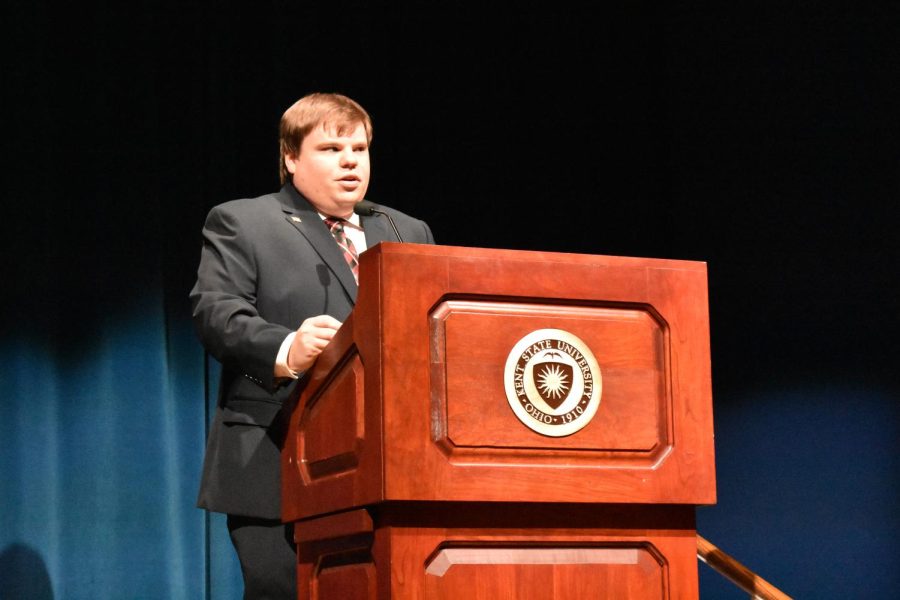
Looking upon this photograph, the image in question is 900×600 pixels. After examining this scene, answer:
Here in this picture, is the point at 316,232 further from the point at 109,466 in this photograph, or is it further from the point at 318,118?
the point at 109,466

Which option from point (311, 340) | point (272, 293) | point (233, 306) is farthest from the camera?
point (272, 293)

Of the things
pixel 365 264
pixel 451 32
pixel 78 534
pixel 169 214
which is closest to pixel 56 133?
pixel 169 214

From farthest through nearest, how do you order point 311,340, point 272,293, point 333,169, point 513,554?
point 333,169
point 272,293
point 311,340
point 513,554

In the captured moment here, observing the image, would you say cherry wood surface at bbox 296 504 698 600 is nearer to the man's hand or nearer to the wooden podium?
the wooden podium

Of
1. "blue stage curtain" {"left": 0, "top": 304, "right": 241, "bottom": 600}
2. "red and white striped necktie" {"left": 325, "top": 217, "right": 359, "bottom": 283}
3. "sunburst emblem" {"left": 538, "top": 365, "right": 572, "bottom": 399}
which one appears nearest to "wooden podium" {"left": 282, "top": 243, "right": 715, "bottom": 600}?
"sunburst emblem" {"left": 538, "top": 365, "right": 572, "bottom": 399}

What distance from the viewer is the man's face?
2.27 meters

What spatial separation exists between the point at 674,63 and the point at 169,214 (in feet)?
6.65

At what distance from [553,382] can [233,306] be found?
0.64 m

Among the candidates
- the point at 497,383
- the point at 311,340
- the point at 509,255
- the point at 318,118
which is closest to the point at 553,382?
the point at 497,383

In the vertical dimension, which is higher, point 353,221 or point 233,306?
point 353,221

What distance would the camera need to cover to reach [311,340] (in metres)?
1.80

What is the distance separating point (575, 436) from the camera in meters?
1.64

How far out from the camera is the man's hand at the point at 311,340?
1797 mm

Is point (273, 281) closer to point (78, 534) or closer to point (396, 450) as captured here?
point (396, 450)
